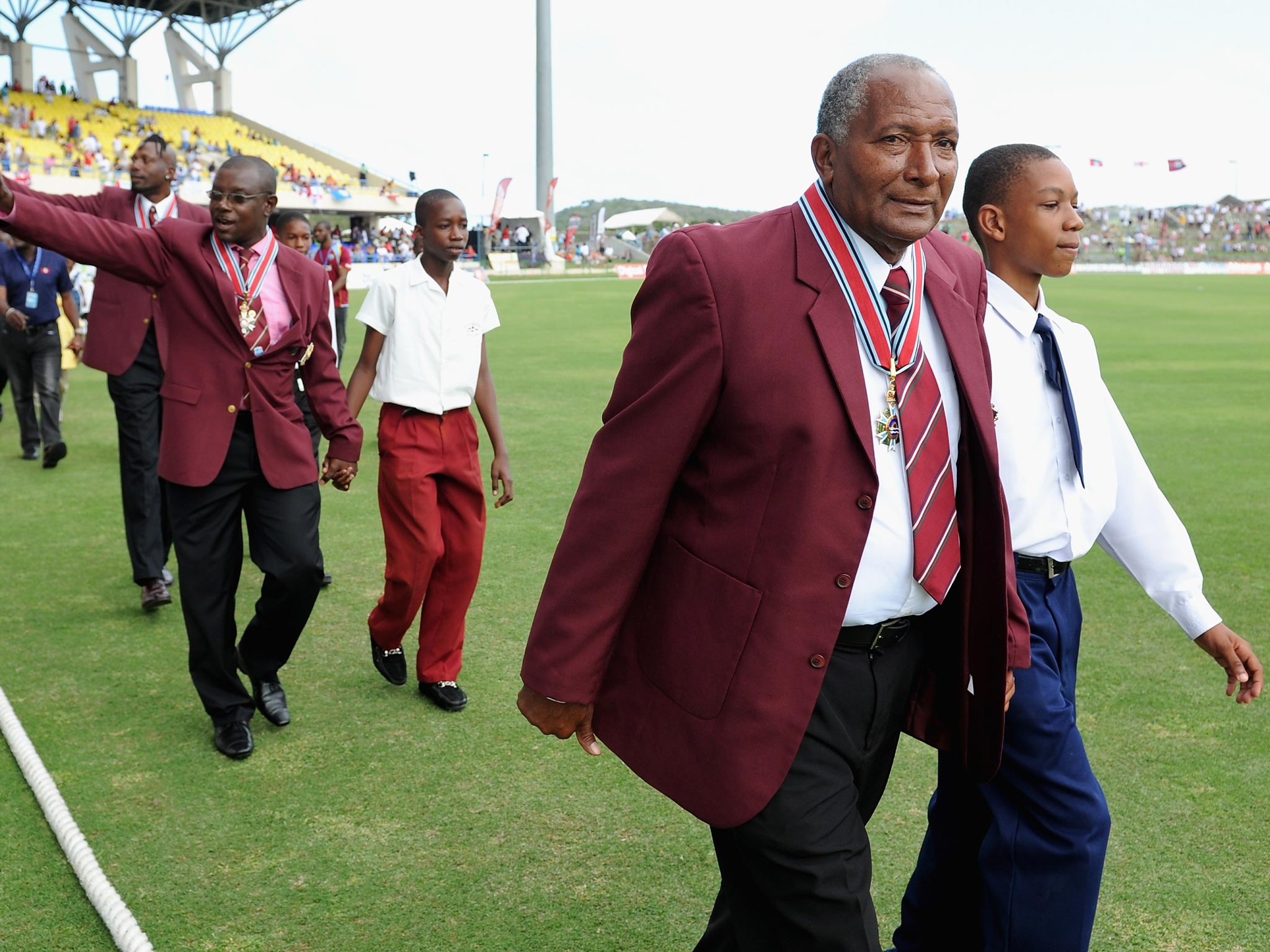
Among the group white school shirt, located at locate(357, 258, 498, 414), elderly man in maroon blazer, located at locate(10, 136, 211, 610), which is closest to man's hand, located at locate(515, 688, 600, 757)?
white school shirt, located at locate(357, 258, 498, 414)

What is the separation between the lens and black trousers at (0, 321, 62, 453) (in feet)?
36.4

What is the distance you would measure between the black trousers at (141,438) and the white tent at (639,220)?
7700 cm

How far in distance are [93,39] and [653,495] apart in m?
66.4

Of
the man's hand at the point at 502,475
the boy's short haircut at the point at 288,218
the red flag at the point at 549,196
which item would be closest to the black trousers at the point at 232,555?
the man's hand at the point at 502,475

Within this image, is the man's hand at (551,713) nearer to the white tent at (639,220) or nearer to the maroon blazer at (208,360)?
the maroon blazer at (208,360)

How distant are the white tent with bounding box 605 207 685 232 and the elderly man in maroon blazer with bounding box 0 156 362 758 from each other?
260 ft

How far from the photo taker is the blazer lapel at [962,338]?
2.45m

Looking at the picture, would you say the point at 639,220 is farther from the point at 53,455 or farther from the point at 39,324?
the point at 53,455

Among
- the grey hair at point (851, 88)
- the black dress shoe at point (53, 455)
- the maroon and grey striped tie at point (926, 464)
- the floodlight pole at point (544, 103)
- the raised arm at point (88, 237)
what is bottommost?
the black dress shoe at point (53, 455)

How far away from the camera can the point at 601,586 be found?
234cm

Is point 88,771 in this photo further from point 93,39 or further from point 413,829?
point 93,39

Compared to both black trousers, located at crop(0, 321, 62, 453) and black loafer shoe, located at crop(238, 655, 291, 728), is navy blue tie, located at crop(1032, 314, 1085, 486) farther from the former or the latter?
black trousers, located at crop(0, 321, 62, 453)

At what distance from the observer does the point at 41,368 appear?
1123 centimetres

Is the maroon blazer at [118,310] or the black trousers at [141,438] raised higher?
the maroon blazer at [118,310]
